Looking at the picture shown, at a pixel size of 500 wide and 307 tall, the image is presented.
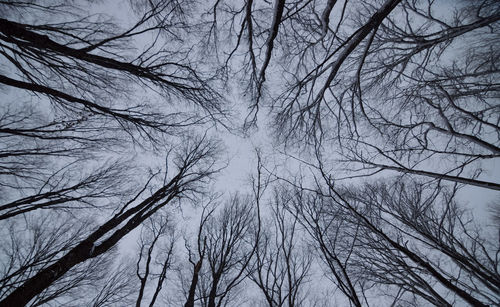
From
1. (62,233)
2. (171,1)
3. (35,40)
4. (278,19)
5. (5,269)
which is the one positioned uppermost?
(171,1)

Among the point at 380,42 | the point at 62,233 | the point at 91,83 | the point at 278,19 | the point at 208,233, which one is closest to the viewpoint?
the point at 278,19

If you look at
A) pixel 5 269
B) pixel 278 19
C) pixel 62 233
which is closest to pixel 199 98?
pixel 278 19

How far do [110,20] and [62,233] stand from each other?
841cm

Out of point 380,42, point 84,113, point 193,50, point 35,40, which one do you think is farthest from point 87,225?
point 380,42

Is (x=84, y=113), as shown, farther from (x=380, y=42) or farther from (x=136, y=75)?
(x=380, y=42)

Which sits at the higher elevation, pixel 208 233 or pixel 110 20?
pixel 110 20

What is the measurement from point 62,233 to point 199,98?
8.47 meters

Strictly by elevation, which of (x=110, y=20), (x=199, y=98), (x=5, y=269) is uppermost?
(x=110, y=20)

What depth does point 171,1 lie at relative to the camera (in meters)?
3.62

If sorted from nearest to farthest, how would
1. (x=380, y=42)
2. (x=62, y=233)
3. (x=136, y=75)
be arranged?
(x=136, y=75)
(x=380, y=42)
(x=62, y=233)

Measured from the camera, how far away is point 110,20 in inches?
139

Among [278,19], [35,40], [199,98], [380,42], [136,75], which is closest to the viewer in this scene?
[278,19]

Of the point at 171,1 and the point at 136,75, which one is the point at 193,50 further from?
the point at 136,75

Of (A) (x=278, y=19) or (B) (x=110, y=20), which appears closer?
(A) (x=278, y=19)
